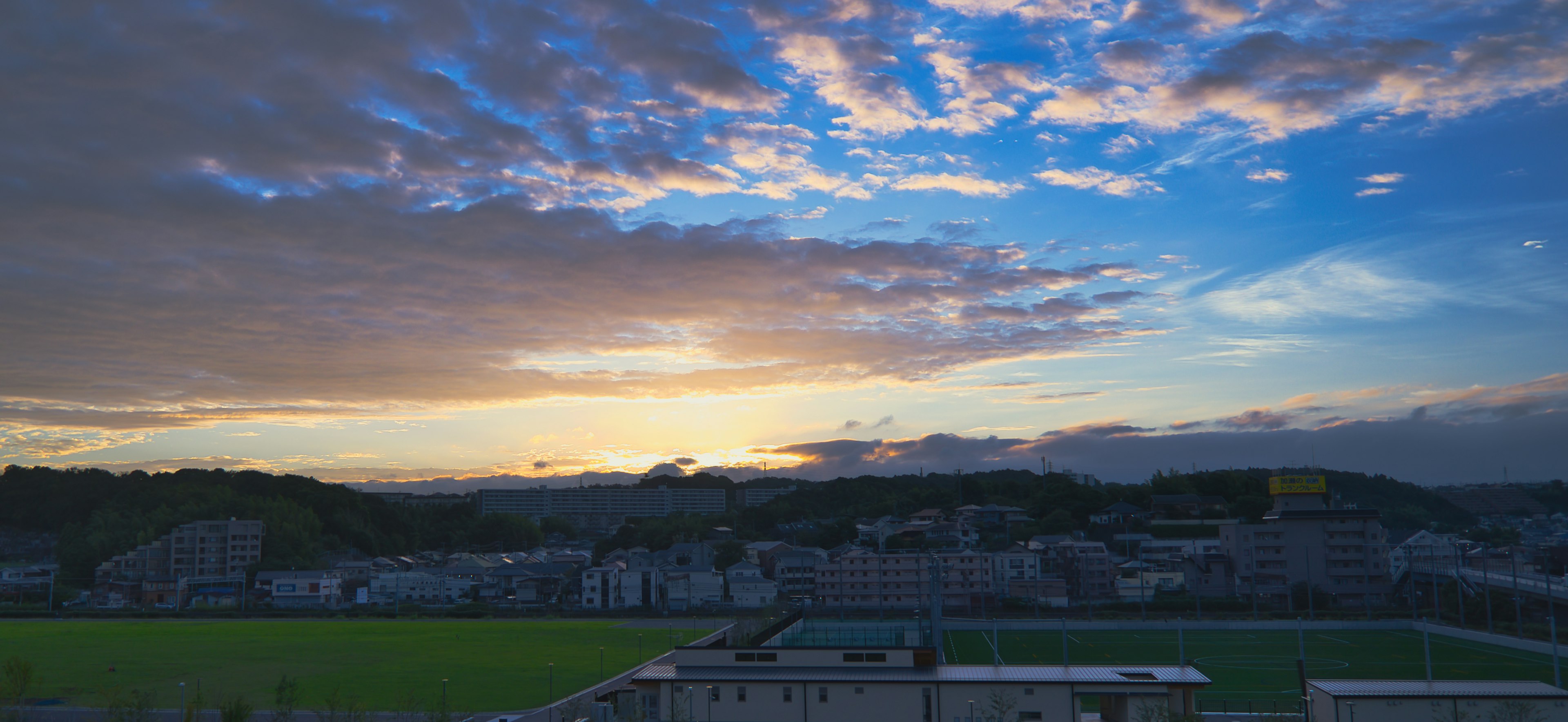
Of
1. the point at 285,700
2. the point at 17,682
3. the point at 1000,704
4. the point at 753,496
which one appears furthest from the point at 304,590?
the point at 753,496

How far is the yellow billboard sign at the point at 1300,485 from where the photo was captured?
63875 mm

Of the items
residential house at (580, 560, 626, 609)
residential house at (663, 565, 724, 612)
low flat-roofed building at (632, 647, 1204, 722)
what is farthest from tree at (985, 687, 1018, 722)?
residential house at (580, 560, 626, 609)

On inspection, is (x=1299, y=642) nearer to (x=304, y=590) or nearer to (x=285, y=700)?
(x=285, y=700)

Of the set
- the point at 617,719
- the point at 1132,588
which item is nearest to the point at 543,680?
the point at 617,719

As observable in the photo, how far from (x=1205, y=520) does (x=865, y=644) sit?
223 feet

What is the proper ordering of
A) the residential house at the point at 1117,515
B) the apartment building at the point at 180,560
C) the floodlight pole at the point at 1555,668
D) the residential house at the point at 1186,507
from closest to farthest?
the floodlight pole at the point at 1555,668 < the apartment building at the point at 180,560 < the residential house at the point at 1117,515 < the residential house at the point at 1186,507

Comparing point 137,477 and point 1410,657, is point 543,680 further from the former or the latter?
point 137,477

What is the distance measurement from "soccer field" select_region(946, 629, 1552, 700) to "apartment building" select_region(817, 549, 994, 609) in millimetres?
11737

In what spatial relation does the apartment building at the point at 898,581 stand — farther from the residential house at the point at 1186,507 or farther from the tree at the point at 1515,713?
the tree at the point at 1515,713

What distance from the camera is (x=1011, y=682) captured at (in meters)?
20.8

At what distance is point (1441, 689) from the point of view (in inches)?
789

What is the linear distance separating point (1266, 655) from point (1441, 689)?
805 inches

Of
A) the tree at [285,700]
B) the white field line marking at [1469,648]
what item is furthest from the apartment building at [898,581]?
the tree at [285,700]

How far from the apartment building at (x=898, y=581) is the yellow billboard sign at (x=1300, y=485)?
2168 centimetres
